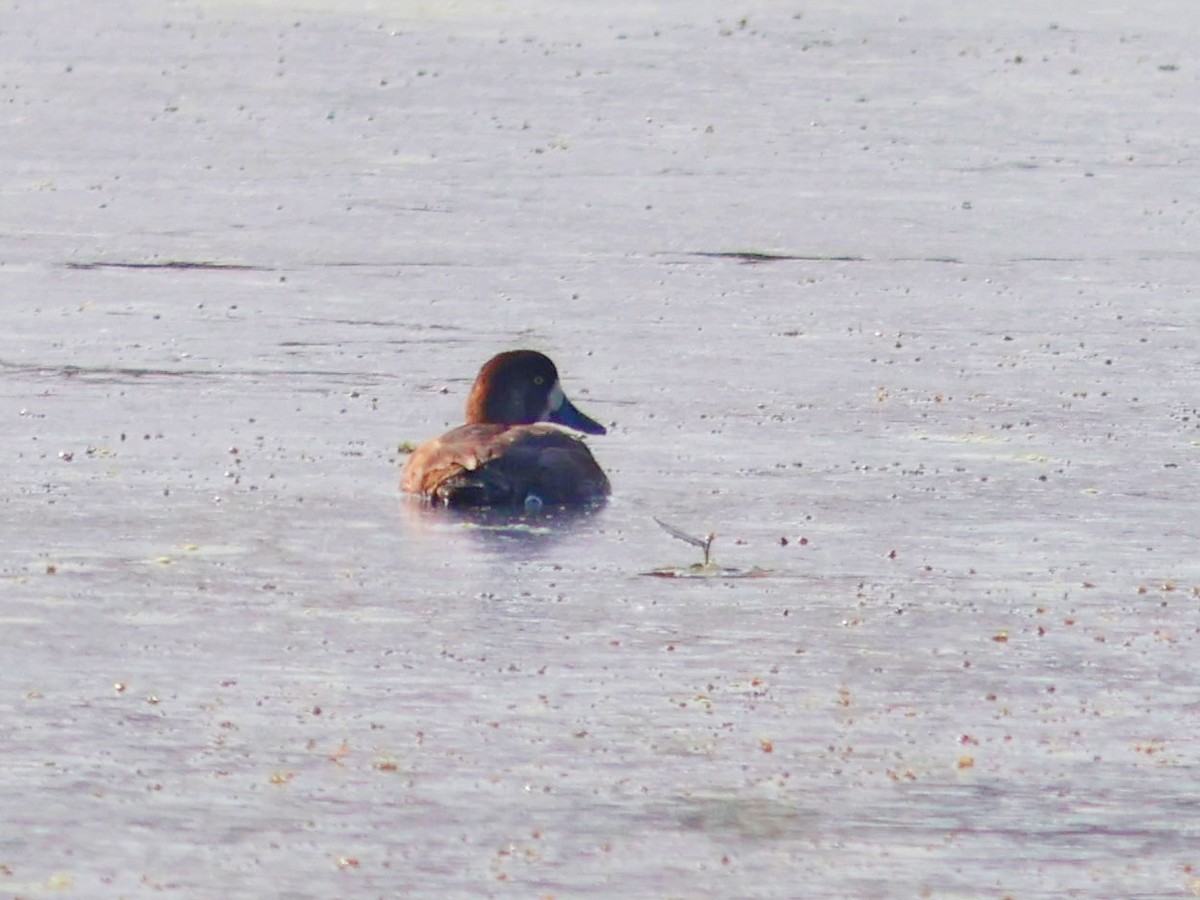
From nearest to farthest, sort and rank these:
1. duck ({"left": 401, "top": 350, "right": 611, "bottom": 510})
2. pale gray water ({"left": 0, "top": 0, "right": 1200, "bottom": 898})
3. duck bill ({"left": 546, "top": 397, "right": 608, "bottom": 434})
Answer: pale gray water ({"left": 0, "top": 0, "right": 1200, "bottom": 898}), duck ({"left": 401, "top": 350, "right": 611, "bottom": 510}), duck bill ({"left": 546, "top": 397, "right": 608, "bottom": 434})

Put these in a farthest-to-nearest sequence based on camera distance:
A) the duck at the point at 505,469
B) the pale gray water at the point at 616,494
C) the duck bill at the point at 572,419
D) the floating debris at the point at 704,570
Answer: the duck bill at the point at 572,419 < the duck at the point at 505,469 < the floating debris at the point at 704,570 < the pale gray water at the point at 616,494

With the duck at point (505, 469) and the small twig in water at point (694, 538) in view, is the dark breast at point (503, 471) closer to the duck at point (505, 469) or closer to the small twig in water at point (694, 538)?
the duck at point (505, 469)

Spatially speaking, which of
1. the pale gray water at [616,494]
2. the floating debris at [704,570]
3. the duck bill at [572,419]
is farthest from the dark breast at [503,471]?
the floating debris at [704,570]

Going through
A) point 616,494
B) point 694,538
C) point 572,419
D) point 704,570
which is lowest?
point 704,570

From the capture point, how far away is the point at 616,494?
10.7 m

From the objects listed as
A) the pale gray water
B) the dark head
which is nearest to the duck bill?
the dark head

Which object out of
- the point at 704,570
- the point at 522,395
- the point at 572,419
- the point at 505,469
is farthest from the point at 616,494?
the point at 704,570

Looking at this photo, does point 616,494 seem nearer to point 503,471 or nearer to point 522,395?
point 503,471

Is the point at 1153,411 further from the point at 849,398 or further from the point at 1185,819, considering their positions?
the point at 1185,819

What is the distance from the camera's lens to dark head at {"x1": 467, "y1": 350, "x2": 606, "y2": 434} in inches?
454

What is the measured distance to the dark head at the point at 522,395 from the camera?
1154 cm

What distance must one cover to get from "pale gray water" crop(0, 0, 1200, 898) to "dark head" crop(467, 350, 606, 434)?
0.25 meters

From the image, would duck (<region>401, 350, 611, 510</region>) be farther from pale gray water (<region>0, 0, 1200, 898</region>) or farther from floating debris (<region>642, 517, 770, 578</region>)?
floating debris (<region>642, 517, 770, 578</region>)

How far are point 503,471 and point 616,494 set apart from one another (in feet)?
1.25
